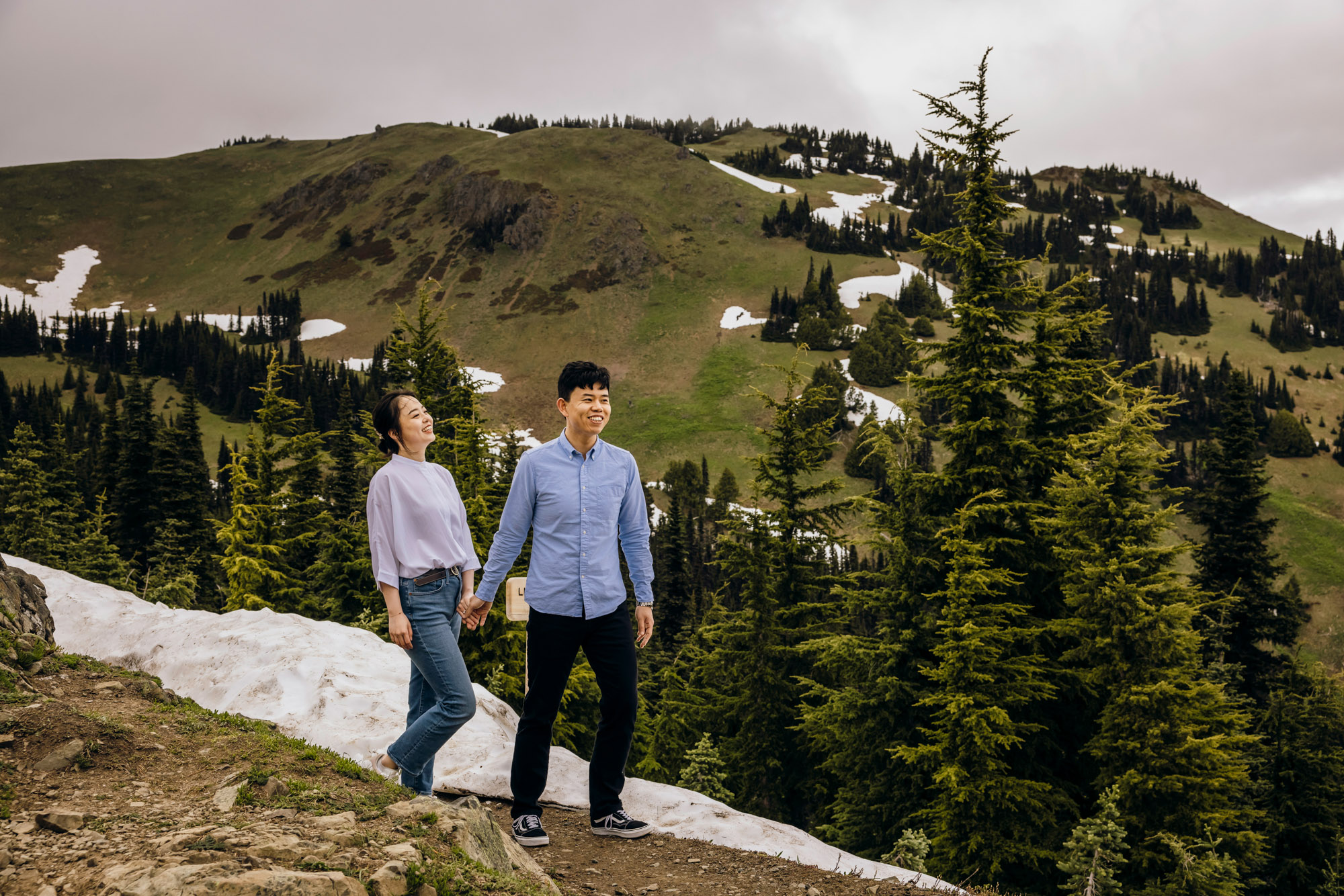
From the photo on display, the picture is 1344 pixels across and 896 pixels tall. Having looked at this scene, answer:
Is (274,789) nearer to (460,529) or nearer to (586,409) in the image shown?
(460,529)

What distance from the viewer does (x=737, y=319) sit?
144000mm

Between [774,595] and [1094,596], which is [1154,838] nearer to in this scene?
[1094,596]

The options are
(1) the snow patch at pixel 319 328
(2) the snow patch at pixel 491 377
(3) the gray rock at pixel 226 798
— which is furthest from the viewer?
(1) the snow patch at pixel 319 328

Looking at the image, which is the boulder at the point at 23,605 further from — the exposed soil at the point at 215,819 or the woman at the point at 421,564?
the woman at the point at 421,564

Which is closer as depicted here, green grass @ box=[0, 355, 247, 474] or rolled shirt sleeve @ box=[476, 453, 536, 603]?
rolled shirt sleeve @ box=[476, 453, 536, 603]

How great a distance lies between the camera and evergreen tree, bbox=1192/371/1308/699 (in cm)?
2459

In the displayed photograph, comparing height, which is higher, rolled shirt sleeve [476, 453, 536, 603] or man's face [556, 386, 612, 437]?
man's face [556, 386, 612, 437]

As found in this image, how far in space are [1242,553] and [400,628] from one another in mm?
29609

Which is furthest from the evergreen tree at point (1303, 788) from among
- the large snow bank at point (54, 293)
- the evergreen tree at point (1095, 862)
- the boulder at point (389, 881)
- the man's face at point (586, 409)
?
the large snow bank at point (54, 293)

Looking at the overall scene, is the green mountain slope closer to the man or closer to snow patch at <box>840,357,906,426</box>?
snow patch at <box>840,357,906,426</box>

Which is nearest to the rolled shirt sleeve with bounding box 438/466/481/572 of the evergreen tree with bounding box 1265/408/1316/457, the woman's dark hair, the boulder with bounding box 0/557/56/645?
the woman's dark hair

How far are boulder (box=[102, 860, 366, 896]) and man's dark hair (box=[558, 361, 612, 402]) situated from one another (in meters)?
3.19

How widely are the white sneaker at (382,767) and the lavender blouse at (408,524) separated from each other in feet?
5.28

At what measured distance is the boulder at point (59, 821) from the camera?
398cm
